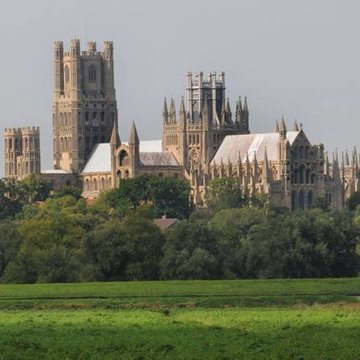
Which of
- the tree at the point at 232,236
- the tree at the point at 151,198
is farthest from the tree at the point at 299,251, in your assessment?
the tree at the point at 151,198

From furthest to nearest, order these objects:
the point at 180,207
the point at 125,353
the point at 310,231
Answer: the point at 180,207 → the point at 310,231 → the point at 125,353

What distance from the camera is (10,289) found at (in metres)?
105

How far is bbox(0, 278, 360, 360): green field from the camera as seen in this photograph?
6419cm

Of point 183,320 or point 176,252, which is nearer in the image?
point 183,320

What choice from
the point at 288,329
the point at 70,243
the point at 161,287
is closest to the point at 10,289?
the point at 161,287

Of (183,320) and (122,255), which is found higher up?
(122,255)

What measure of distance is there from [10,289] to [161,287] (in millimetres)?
7416

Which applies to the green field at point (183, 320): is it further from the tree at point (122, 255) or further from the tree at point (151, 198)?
the tree at point (151, 198)

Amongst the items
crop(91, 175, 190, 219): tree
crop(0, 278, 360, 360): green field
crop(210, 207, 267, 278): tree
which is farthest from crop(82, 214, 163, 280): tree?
crop(91, 175, 190, 219): tree

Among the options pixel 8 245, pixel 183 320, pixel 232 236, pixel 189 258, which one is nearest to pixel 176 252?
pixel 189 258

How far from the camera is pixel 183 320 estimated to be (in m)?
79.9

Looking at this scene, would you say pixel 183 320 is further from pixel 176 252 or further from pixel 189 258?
pixel 176 252

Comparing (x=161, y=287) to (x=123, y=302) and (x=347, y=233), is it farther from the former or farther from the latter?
(x=347, y=233)

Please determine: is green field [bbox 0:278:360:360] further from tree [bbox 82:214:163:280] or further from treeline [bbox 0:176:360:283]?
tree [bbox 82:214:163:280]
